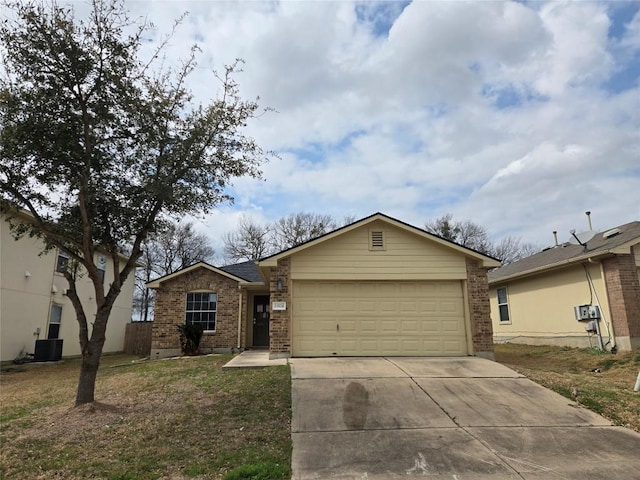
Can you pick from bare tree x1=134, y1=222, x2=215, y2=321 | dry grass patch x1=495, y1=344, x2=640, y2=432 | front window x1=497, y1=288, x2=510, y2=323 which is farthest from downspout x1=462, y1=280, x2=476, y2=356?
bare tree x1=134, y1=222, x2=215, y2=321

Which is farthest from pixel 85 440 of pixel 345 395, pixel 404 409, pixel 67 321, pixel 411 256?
pixel 67 321

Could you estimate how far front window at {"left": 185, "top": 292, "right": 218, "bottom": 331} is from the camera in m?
17.1

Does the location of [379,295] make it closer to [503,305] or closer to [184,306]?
[184,306]

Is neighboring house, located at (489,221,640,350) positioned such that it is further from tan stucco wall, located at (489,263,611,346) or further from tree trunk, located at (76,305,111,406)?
tree trunk, located at (76,305,111,406)

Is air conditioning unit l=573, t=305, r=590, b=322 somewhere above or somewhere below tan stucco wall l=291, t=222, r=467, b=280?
below

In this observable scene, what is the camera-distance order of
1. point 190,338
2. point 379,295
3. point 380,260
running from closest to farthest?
1. point 379,295
2. point 380,260
3. point 190,338

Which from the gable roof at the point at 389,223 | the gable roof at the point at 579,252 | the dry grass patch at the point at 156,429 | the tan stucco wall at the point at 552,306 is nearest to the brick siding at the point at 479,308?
the gable roof at the point at 389,223

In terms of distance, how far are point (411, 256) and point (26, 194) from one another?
9.16 metres

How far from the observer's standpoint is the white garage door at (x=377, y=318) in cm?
1191

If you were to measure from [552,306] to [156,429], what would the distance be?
570 inches

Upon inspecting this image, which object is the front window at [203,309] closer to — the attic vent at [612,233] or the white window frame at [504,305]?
the white window frame at [504,305]

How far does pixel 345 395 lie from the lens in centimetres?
806

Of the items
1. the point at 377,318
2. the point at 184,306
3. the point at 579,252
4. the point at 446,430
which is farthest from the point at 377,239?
the point at 184,306

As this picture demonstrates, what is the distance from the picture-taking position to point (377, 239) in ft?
41.2
